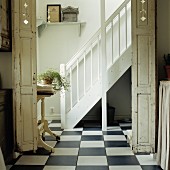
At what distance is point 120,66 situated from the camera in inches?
208

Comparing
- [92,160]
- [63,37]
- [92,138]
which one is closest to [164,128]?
[92,160]

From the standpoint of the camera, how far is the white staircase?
17.3 ft

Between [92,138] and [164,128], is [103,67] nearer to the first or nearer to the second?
[92,138]

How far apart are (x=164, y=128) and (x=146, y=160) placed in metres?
0.59

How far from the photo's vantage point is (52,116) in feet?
20.1

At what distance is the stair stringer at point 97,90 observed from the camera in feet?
17.3

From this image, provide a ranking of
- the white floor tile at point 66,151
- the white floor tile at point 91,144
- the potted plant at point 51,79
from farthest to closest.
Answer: the potted plant at point 51,79 < the white floor tile at point 91,144 < the white floor tile at point 66,151

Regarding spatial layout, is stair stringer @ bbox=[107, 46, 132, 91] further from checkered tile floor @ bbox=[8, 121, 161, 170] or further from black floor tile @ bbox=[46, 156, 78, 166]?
black floor tile @ bbox=[46, 156, 78, 166]

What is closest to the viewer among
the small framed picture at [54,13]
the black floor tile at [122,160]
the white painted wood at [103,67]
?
the black floor tile at [122,160]

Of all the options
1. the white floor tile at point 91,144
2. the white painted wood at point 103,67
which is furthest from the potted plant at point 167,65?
the white painted wood at point 103,67

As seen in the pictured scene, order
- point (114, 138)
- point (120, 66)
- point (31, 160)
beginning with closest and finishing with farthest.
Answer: point (31, 160) → point (114, 138) → point (120, 66)

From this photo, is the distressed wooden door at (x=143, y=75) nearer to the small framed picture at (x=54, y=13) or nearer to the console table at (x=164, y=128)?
the console table at (x=164, y=128)

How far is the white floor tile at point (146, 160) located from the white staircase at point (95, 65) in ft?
6.31

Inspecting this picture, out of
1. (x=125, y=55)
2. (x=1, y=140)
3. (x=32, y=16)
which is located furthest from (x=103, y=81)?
(x=1, y=140)
